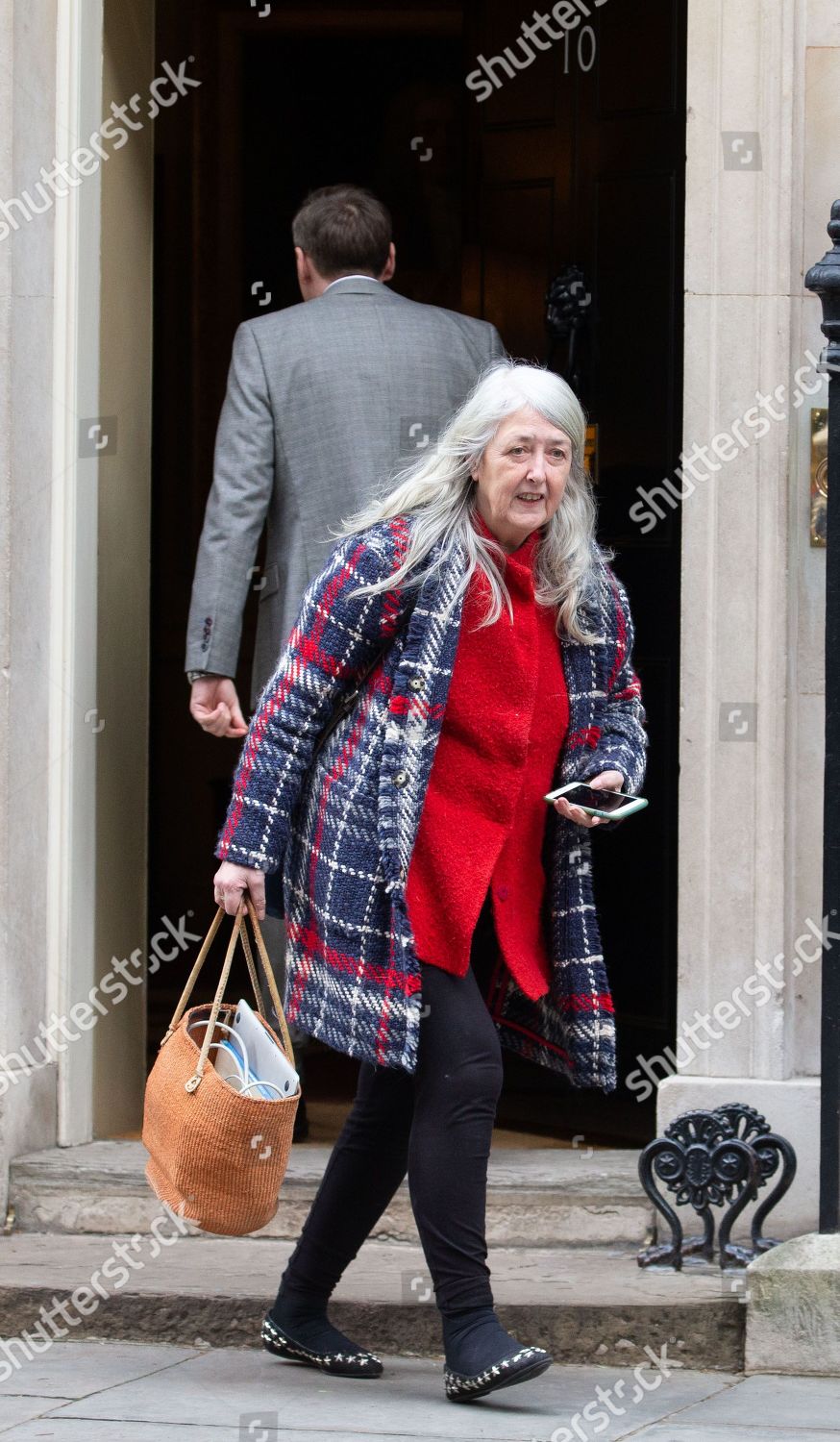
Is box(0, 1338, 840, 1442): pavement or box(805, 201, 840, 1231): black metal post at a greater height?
box(805, 201, 840, 1231): black metal post

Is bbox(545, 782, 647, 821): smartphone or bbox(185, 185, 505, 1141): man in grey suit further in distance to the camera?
bbox(185, 185, 505, 1141): man in grey suit

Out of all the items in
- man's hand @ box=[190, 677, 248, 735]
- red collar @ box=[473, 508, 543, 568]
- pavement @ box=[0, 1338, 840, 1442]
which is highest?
red collar @ box=[473, 508, 543, 568]

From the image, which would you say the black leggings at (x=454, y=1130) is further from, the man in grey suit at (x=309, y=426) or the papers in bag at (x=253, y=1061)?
the man in grey suit at (x=309, y=426)

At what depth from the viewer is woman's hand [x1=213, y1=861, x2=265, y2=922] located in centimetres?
382

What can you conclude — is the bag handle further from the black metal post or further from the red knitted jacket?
the black metal post

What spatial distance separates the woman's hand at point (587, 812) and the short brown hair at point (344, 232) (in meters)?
1.76

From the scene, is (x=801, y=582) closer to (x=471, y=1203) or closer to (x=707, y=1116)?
(x=707, y=1116)

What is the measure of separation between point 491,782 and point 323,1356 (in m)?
1.14

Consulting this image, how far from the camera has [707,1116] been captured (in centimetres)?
464

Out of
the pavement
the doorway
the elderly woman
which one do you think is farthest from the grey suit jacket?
the pavement

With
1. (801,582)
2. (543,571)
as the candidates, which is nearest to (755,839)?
(801,582)

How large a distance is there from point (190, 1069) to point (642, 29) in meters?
3.09

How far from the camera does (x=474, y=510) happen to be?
3.97 m

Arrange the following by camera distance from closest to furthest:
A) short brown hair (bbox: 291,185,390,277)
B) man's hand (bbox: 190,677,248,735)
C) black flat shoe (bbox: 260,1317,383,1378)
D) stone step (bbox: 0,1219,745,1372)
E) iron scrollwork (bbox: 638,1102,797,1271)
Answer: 1. black flat shoe (bbox: 260,1317,383,1378)
2. stone step (bbox: 0,1219,745,1372)
3. iron scrollwork (bbox: 638,1102,797,1271)
4. man's hand (bbox: 190,677,248,735)
5. short brown hair (bbox: 291,185,390,277)
